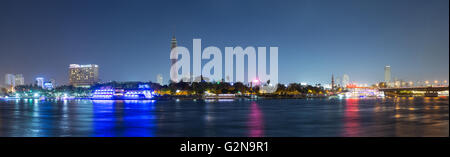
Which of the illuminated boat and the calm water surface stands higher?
the illuminated boat

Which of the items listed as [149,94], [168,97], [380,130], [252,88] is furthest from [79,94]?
[380,130]

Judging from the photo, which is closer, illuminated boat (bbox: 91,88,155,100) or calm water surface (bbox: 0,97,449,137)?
calm water surface (bbox: 0,97,449,137)

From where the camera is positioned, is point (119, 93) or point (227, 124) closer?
point (227, 124)

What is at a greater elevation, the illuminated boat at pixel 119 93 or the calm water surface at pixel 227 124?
the illuminated boat at pixel 119 93

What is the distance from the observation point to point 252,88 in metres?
194

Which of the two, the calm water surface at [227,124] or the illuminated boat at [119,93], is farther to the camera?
the illuminated boat at [119,93]

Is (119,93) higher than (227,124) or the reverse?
higher
